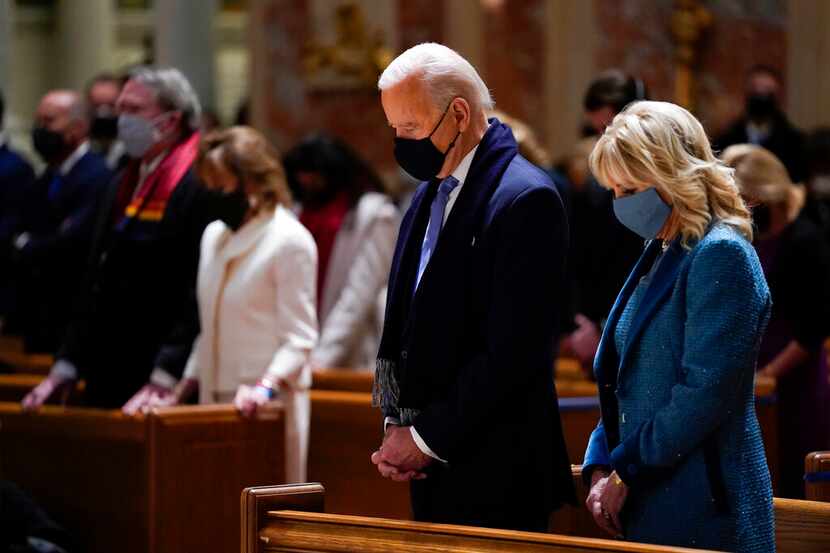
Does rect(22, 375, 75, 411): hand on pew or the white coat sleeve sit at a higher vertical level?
the white coat sleeve

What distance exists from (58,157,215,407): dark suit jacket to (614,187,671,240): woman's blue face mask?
103 inches

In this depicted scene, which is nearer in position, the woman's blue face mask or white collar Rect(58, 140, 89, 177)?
the woman's blue face mask

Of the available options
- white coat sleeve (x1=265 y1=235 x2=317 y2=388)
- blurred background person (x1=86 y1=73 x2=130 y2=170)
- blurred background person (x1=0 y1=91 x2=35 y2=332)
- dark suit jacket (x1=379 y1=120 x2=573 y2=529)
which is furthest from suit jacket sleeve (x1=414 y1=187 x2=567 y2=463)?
blurred background person (x1=86 y1=73 x2=130 y2=170)

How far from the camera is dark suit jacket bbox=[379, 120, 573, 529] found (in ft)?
11.9

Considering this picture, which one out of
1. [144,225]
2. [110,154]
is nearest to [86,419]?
[144,225]

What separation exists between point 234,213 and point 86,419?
983 mm

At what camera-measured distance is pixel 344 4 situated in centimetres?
1224

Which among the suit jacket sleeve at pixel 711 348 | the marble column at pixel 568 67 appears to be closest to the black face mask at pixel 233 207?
the suit jacket sleeve at pixel 711 348

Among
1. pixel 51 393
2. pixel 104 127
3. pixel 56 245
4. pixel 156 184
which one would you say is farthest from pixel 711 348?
pixel 104 127

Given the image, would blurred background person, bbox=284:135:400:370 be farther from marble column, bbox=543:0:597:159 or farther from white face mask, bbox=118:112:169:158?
marble column, bbox=543:0:597:159

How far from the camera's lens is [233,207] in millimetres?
5664

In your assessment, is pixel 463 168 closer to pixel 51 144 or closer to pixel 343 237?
pixel 343 237

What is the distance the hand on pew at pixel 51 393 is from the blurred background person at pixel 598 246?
1995mm

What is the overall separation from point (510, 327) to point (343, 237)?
384 centimetres
